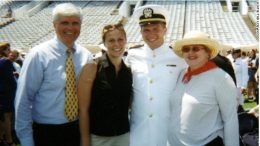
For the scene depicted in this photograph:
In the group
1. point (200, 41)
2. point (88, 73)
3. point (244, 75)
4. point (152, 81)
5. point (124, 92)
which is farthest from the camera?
point (244, 75)

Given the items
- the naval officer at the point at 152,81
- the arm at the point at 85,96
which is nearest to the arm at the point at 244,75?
the naval officer at the point at 152,81

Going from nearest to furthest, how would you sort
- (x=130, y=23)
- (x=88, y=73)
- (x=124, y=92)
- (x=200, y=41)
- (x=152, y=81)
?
1. (x=200, y=41)
2. (x=88, y=73)
3. (x=124, y=92)
4. (x=152, y=81)
5. (x=130, y=23)

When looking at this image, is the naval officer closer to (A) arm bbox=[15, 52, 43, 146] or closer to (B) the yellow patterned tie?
(B) the yellow patterned tie

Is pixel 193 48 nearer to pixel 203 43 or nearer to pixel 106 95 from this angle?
pixel 203 43

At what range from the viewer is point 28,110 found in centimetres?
325

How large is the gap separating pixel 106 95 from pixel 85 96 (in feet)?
0.54

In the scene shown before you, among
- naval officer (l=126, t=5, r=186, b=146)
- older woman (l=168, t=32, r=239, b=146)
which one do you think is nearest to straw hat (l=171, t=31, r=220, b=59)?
older woman (l=168, t=32, r=239, b=146)

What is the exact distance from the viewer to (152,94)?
134 inches

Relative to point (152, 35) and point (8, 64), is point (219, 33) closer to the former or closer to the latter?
point (8, 64)

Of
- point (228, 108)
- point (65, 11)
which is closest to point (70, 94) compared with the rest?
point (65, 11)

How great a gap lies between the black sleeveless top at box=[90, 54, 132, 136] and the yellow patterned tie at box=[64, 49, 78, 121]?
0.45ft

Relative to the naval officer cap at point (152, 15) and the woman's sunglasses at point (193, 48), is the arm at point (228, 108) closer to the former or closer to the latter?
the woman's sunglasses at point (193, 48)

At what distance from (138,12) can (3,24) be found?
30221mm

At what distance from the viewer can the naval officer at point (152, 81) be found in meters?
3.41
